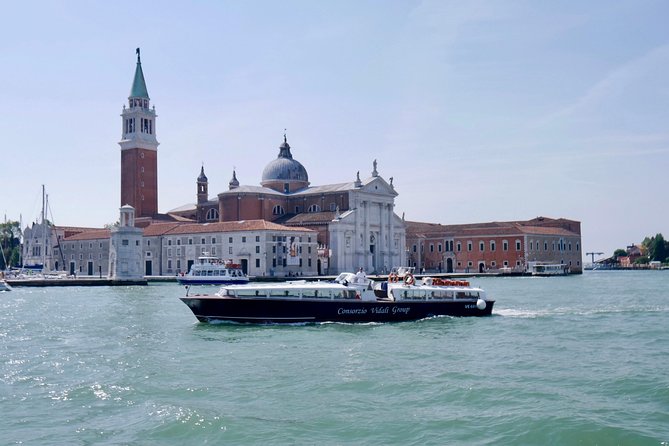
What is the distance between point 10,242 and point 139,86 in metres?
27.1

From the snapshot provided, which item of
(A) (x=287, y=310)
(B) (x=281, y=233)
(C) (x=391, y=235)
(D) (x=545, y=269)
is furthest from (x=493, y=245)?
(A) (x=287, y=310)

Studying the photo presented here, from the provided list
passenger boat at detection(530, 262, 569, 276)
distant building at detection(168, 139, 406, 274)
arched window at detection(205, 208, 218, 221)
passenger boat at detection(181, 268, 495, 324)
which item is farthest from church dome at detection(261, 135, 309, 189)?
passenger boat at detection(181, 268, 495, 324)

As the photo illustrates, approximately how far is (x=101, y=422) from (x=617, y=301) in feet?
96.2

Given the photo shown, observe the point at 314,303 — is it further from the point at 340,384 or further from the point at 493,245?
the point at 493,245

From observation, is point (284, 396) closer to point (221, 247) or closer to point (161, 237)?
point (221, 247)

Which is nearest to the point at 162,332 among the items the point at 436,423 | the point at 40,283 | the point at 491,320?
the point at 491,320

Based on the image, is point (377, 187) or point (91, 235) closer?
point (91, 235)

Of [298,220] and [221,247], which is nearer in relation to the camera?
[221,247]

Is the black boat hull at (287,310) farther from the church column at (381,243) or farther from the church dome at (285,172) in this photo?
the church dome at (285,172)

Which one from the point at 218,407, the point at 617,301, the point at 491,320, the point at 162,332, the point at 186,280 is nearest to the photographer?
the point at 218,407

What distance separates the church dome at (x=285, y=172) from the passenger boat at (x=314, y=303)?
57682 mm

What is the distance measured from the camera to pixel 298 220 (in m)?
77.2

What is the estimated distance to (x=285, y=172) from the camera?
84.3 m

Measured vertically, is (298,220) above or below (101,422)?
above
